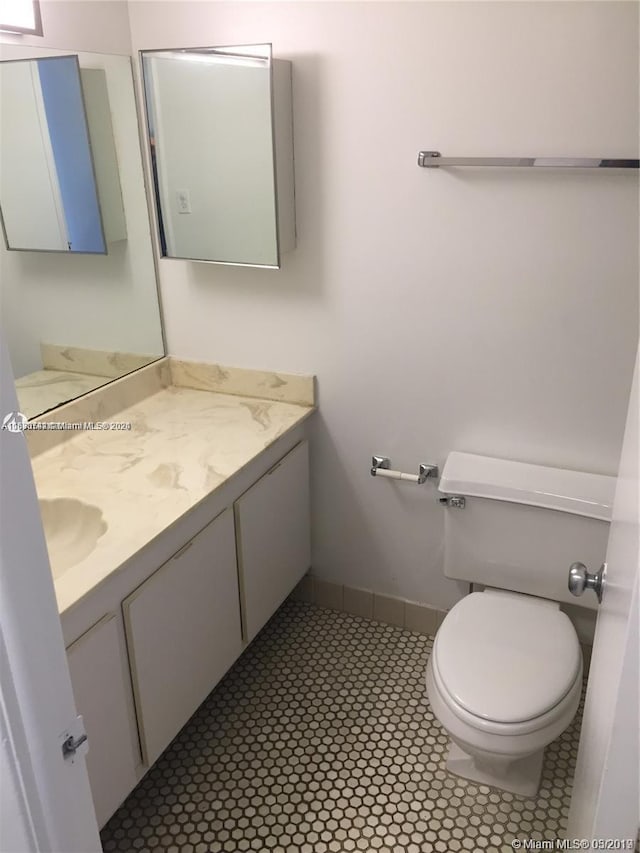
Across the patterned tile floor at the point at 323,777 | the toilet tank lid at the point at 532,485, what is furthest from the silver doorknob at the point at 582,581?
the patterned tile floor at the point at 323,777

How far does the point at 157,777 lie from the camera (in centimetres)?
181

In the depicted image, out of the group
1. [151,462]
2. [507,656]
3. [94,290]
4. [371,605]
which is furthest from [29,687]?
[371,605]

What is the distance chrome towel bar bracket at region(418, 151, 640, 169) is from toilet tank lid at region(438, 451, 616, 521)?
2.60ft

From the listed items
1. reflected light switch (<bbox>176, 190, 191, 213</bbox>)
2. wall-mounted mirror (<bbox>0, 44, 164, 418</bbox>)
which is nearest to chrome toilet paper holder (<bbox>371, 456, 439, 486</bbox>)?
wall-mounted mirror (<bbox>0, 44, 164, 418</bbox>)

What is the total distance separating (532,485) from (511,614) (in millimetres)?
347

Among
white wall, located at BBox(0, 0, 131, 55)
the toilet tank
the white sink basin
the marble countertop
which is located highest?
white wall, located at BBox(0, 0, 131, 55)

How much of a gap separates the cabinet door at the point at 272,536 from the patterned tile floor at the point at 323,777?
0.26 meters

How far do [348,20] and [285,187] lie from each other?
0.44 m

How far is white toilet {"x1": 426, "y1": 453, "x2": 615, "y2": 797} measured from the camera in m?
1.54

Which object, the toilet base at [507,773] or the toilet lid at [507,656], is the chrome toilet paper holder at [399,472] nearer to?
the toilet lid at [507,656]

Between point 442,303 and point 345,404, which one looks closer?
point 442,303

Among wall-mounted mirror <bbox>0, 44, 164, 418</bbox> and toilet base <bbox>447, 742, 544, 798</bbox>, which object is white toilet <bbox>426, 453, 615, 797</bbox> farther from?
wall-mounted mirror <bbox>0, 44, 164, 418</bbox>

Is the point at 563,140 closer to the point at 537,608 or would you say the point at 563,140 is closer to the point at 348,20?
the point at 348,20

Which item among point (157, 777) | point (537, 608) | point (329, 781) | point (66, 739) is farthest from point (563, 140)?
point (157, 777)
